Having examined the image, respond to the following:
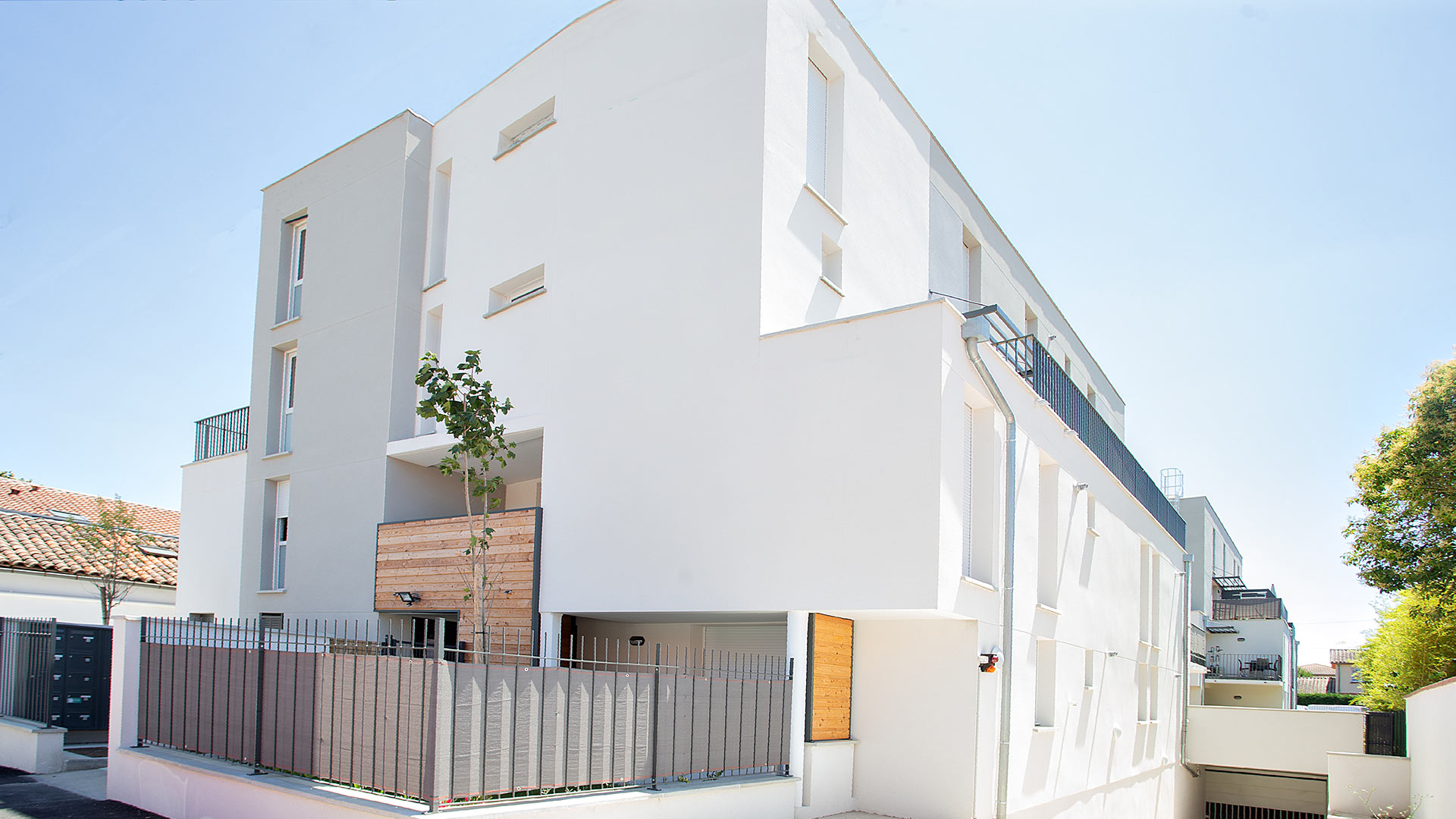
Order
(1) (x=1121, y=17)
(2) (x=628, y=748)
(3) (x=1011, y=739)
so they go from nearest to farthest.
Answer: (2) (x=628, y=748) < (1) (x=1121, y=17) < (3) (x=1011, y=739)

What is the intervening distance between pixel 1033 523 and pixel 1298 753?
13.6 meters

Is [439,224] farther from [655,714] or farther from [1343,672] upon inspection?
[1343,672]

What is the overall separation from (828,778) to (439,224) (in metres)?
11.9

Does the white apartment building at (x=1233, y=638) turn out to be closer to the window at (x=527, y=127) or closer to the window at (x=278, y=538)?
the window at (x=527, y=127)

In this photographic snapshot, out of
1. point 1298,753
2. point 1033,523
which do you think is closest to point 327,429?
point 1033,523

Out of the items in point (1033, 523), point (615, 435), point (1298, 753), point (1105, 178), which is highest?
point (1105, 178)

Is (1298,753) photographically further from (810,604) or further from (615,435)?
(615,435)

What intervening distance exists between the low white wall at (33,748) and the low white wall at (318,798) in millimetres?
2228

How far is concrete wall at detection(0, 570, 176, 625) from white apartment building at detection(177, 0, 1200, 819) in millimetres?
2888

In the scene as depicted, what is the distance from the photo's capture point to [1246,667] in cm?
3459

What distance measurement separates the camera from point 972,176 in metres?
19.4

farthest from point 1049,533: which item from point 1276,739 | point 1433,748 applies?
point 1276,739

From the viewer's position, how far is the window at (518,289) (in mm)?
15297

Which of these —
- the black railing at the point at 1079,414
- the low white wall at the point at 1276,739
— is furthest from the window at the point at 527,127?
the low white wall at the point at 1276,739
